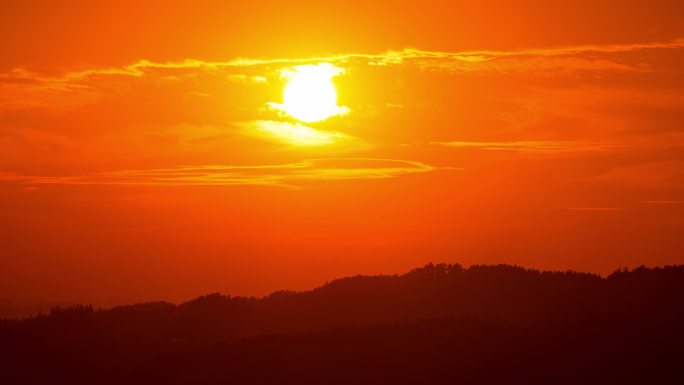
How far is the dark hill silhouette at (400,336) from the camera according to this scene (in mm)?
107500

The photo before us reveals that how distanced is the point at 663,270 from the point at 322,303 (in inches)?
1572

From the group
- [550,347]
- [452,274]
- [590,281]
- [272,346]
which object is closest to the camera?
[550,347]

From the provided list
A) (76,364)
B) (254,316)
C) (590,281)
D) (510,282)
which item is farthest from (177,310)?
(590,281)

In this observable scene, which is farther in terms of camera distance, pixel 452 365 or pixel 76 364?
pixel 76 364

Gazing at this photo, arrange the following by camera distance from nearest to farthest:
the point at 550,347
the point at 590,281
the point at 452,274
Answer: the point at 550,347 < the point at 590,281 < the point at 452,274

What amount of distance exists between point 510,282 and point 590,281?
8929 millimetres

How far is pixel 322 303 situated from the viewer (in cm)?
14038

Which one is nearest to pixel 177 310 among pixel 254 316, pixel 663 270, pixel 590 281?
pixel 254 316

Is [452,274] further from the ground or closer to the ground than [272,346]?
further from the ground

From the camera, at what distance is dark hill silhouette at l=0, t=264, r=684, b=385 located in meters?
108

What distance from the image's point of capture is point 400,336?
117 m

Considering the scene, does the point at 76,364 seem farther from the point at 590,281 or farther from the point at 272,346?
→ the point at 590,281

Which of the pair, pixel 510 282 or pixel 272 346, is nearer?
pixel 272 346

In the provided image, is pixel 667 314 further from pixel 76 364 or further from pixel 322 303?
pixel 76 364
